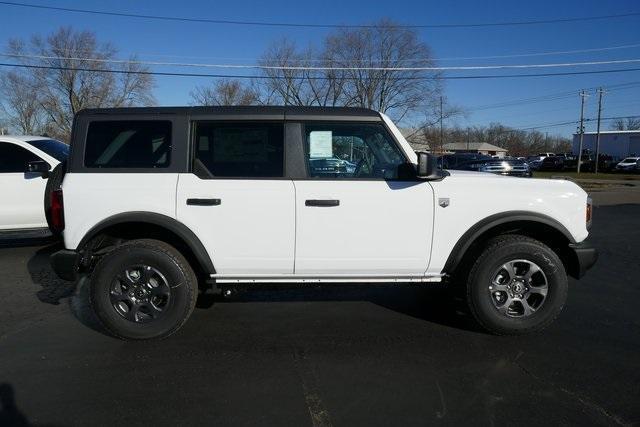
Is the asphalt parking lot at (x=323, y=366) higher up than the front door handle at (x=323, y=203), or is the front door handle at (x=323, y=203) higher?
the front door handle at (x=323, y=203)

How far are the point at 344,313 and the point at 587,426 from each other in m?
2.43

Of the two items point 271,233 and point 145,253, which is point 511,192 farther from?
point 145,253

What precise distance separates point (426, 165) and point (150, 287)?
242 centimetres

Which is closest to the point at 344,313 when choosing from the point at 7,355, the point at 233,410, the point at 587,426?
the point at 233,410

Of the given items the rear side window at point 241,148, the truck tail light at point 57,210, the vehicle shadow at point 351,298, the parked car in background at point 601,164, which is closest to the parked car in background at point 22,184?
the vehicle shadow at point 351,298

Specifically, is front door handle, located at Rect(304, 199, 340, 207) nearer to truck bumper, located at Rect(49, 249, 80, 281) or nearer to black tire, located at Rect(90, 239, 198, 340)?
black tire, located at Rect(90, 239, 198, 340)

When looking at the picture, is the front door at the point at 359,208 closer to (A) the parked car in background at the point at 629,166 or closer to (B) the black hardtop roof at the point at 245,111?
(B) the black hardtop roof at the point at 245,111

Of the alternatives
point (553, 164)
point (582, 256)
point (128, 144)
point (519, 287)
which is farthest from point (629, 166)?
point (128, 144)

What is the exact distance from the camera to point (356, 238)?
159 inches

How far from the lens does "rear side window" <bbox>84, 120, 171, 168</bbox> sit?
160 inches

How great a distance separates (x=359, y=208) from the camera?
13.1 feet

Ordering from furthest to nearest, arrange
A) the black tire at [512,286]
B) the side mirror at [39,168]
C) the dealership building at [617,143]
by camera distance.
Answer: the dealership building at [617,143] < the side mirror at [39,168] < the black tire at [512,286]

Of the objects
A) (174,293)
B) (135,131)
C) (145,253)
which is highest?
(135,131)

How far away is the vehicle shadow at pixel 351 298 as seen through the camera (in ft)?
15.7
